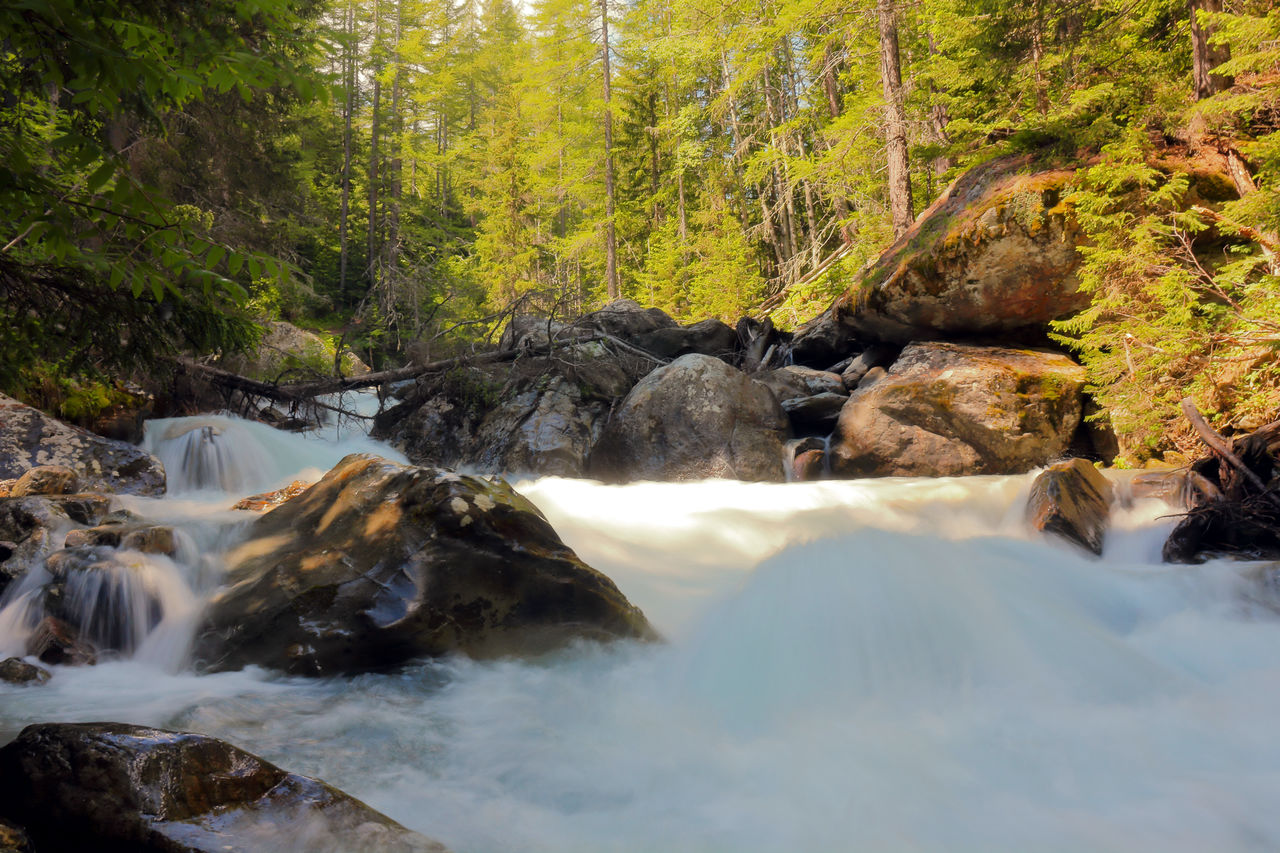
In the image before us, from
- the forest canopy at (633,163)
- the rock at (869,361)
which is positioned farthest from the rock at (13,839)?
the rock at (869,361)

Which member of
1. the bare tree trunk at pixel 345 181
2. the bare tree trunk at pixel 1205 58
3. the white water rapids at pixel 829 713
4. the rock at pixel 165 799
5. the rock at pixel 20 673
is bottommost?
the white water rapids at pixel 829 713

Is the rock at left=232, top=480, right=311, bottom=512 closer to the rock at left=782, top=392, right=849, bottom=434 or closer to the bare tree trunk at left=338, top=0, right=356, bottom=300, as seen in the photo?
the rock at left=782, top=392, right=849, bottom=434

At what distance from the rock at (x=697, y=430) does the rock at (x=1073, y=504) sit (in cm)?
324

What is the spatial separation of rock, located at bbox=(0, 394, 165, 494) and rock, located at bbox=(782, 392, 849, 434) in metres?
7.69

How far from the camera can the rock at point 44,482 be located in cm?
515

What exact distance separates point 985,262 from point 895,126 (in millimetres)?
4781

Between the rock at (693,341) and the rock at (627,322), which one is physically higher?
the rock at (627,322)

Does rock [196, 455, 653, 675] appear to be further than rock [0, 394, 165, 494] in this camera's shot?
No

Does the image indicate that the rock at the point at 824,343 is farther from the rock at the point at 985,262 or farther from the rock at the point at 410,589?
the rock at the point at 410,589

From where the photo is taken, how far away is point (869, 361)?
34.2ft

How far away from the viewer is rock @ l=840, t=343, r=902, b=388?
10141mm

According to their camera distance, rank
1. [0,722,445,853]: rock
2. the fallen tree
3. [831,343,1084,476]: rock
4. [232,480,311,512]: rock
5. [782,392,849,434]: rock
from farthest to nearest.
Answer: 1. [782,392,849,434]: rock
2. [831,343,1084,476]: rock
3. [232,480,311,512]: rock
4. the fallen tree
5. [0,722,445,853]: rock

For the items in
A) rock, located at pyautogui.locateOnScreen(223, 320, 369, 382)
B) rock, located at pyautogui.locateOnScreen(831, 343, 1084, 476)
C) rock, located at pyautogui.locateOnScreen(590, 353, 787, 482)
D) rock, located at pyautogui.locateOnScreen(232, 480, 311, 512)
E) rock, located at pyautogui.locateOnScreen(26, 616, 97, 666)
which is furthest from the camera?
rock, located at pyautogui.locateOnScreen(223, 320, 369, 382)

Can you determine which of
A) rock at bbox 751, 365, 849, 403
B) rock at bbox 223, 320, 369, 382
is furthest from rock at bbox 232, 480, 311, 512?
rock at bbox 751, 365, 849, 403
